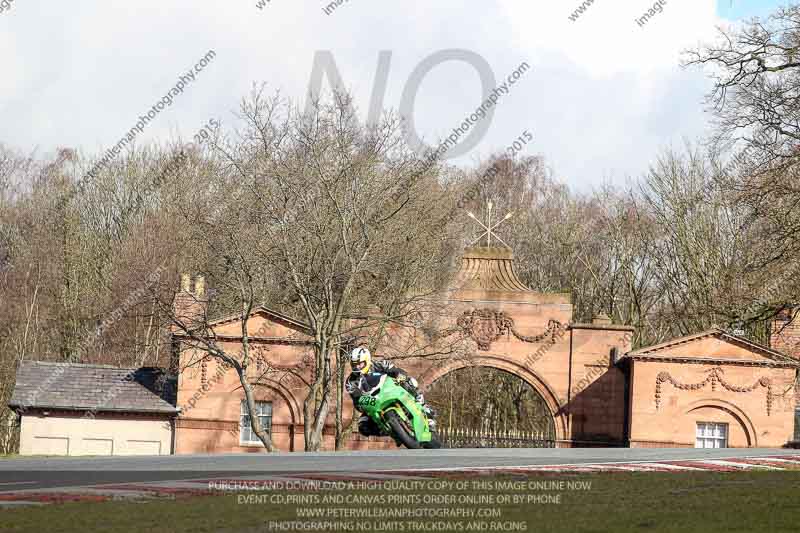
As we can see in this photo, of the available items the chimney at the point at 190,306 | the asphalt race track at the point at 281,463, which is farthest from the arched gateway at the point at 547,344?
the asphalt race track at the point at 281,463

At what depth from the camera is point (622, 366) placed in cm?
4322

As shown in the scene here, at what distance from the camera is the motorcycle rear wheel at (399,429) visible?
26500 millimetres

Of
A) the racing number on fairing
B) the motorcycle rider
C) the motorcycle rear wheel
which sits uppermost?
the motorcycle rider

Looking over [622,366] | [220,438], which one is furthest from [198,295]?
[622,366]

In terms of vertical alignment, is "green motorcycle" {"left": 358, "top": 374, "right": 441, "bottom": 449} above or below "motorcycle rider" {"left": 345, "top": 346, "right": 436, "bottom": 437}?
below

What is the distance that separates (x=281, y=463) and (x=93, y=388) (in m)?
23.1

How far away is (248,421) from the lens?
4312 centimetres

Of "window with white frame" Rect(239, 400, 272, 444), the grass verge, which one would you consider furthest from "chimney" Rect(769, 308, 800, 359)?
the grass verge

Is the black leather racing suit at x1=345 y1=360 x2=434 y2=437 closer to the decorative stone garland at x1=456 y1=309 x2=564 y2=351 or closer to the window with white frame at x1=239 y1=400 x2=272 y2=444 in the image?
the decorative stone garland at x1=456 y1=309 x2=564 y2=351

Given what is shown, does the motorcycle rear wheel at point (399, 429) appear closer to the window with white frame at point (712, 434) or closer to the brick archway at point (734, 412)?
the brick archway at point (734, 412)

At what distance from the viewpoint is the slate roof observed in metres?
41.8

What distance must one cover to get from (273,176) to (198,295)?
6.55 metres

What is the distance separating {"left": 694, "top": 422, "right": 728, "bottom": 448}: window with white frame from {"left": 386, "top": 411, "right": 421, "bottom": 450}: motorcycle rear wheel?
60.0 feet

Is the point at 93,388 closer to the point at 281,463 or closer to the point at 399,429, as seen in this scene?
the point at 399,429
